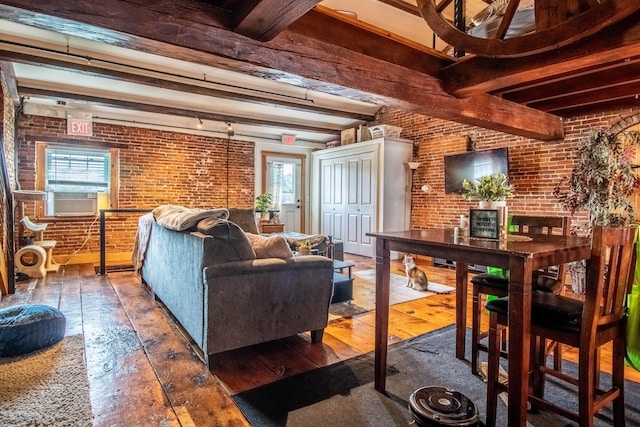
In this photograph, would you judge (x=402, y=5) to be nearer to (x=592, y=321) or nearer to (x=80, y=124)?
(x=592, y=321)

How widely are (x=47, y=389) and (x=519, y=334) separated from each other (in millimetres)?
2399

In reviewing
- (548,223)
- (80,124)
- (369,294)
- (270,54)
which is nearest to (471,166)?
(369,294)

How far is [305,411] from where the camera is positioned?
1760 mm

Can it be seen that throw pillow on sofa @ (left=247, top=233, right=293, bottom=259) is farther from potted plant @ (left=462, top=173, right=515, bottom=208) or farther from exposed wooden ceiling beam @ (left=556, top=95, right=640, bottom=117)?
exposed wooden ceiling beam @ (left=556, top=95, right=640, bottom=117)

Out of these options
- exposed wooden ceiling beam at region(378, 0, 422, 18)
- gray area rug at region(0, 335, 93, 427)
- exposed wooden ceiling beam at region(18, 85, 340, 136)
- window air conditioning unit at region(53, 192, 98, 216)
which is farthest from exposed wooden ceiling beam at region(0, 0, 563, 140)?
window air conditioning unit at region(53, 192, 98, 216)

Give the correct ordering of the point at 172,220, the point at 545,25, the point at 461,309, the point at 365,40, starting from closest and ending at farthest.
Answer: the point at 545,25 → the point at 461,309 → the point at 365,40 → the point at 172,220

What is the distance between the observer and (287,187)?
8.33 m

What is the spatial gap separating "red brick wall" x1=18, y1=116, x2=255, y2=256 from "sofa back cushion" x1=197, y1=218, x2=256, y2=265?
4895 millimetres

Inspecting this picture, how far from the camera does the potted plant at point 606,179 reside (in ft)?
12.2

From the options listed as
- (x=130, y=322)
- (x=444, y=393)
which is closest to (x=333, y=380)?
(x=444, y=393)

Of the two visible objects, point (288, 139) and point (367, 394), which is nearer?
point (367, 394)

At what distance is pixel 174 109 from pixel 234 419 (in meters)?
5.40

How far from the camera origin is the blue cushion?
2.29 meters

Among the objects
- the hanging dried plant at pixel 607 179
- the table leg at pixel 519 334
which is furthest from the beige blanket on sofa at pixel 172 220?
the hanging dried plant at pixel 607 179
